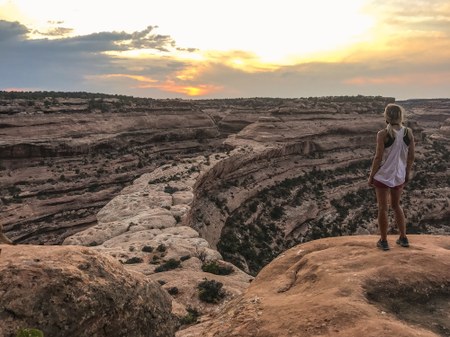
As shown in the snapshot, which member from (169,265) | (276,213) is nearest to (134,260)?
(169,265)

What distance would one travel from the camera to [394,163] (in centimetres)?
914

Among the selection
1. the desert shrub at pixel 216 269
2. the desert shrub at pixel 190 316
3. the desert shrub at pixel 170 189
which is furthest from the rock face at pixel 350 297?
the desert shrub at pixel 170 189

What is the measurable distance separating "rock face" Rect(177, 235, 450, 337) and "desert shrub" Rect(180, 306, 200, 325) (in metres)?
1.91

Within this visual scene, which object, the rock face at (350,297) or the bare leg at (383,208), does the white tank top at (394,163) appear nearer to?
the bare leg at (383,208)

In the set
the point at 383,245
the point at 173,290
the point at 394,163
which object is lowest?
the point at 173,290

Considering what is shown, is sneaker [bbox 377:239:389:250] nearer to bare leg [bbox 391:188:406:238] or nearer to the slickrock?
bare leg [bbox 391:188:406:238]

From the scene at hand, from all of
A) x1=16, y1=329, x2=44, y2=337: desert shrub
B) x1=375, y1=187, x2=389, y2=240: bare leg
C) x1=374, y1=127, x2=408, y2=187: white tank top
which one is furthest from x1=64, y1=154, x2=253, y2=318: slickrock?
x1=374, y1=127, x2=408, y2=187: white tank top

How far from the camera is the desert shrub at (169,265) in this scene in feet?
60.5

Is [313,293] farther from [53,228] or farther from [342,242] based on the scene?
[53,228]

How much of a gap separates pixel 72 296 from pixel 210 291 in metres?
8.89

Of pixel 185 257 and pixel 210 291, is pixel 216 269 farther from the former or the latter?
pixel 210 291

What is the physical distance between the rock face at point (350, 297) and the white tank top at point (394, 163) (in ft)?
5.39

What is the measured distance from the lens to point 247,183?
56.4m

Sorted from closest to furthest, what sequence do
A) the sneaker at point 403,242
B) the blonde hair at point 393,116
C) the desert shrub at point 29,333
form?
1. the desert shrub at point 29,333
2. the blonde hair at point 393,116
3. the sneaker at point 403,242
